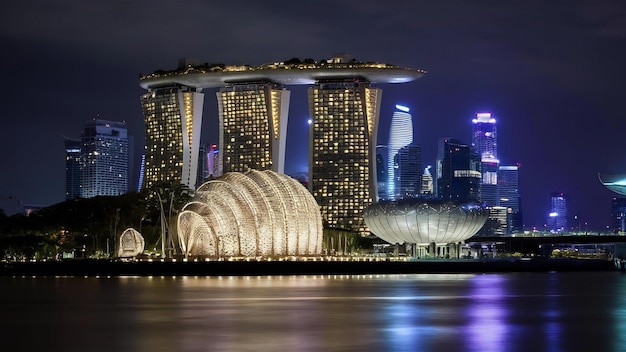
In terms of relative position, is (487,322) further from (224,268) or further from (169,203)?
(169,203)

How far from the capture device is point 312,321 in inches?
1954

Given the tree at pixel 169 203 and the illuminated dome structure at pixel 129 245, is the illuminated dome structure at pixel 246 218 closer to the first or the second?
the tree at pixel 169 203

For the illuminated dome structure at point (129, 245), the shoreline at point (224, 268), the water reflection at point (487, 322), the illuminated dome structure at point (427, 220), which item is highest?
the illuminated dome structure at point (427, 220)

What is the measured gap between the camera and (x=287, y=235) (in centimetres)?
13762

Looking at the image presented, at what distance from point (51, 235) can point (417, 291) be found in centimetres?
9697

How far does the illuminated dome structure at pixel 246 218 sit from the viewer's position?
13112 cm

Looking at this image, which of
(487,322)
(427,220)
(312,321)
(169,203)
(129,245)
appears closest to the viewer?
(487,322)

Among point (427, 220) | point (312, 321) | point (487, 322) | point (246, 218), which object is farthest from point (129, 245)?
point (487, 322)

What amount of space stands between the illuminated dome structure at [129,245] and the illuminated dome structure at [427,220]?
39.6m

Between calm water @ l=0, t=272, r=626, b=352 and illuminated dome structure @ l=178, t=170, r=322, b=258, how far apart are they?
53077mm

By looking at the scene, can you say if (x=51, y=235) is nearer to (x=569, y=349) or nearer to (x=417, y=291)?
(x=417, y=291)

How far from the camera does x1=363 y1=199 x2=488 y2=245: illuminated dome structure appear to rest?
15900 cm

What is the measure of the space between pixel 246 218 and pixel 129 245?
52.2 feet

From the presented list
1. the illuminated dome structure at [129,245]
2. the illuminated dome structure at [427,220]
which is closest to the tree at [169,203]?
the illuminated dome structure at [129,245]
